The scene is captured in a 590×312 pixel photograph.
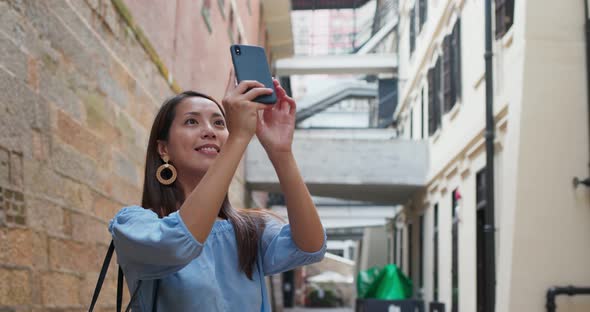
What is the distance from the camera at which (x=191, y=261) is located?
217cm

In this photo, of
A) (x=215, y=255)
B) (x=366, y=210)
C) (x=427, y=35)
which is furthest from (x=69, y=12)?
(x=366, y=210)

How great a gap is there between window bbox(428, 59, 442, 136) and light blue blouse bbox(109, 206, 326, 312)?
1440 centimetres

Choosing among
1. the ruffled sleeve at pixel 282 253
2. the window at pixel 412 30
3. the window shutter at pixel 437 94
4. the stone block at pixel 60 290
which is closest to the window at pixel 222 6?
the window shutter at pixel 437 94

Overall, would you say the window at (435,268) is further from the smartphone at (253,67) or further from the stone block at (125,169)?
the smartphone at (253,67)

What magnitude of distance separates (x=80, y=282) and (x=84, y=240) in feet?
1.09

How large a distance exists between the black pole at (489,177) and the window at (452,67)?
9.37ft

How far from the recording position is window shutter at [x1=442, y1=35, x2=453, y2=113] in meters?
15.1

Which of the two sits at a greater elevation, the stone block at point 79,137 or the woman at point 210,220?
the stone block at point 79,137

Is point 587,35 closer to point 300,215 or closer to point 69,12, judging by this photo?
point 69,12

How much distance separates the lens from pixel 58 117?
18.5 feet

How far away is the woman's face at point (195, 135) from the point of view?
2.40m

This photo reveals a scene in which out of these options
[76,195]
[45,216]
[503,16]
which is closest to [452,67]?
[503,16]

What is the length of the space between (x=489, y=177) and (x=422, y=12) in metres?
9.63

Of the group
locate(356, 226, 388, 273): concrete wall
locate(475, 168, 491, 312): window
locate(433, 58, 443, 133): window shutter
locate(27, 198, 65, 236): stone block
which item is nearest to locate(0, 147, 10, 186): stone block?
locate(27, 198, 65, 236): stone block
